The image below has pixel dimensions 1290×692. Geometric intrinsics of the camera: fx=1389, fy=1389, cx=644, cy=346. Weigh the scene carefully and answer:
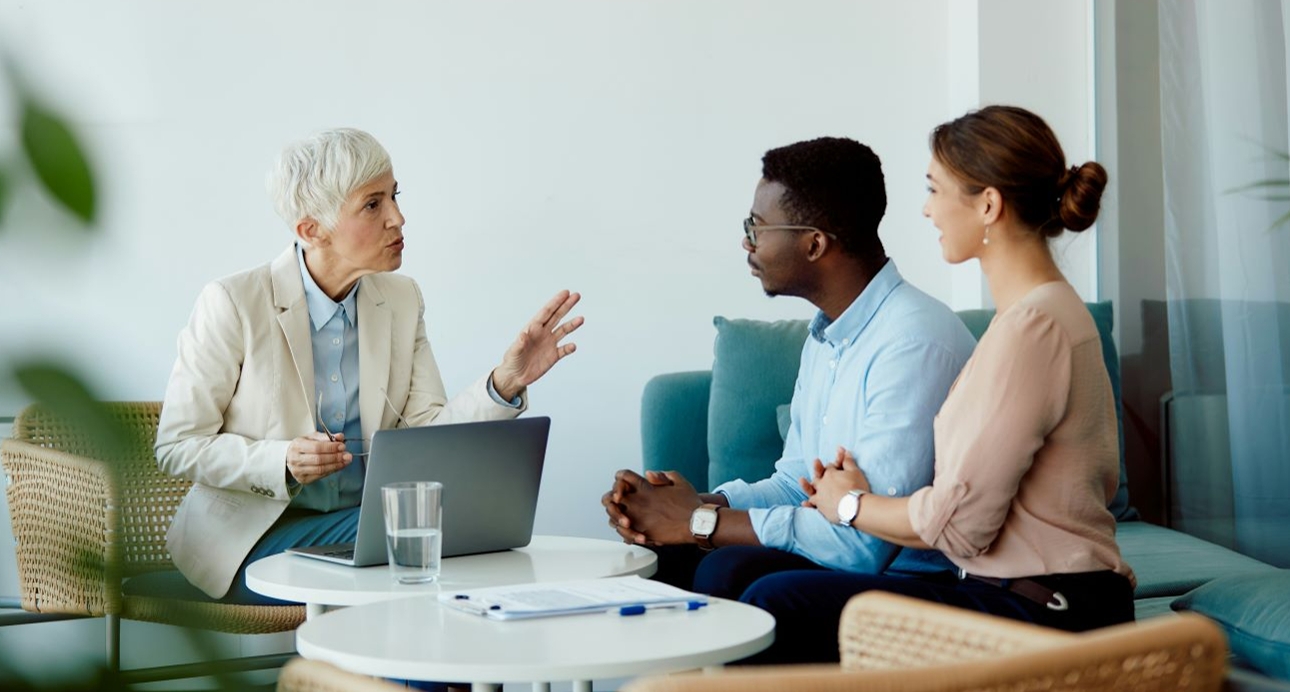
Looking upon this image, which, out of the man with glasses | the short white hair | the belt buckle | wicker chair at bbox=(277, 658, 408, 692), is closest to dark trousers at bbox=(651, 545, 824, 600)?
the man with glasses

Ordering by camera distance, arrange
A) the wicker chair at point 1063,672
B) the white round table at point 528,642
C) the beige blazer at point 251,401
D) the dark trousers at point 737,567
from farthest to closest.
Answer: the beige blazer at point 251,401 → the dark trousers at point 737,567 → the white round table at point 528,642 → the wicker chair at point 1063,672

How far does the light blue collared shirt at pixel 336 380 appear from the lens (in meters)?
2.65

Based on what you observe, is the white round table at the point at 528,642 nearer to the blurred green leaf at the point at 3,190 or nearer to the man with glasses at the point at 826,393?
the man with glasses at the point at 826,393

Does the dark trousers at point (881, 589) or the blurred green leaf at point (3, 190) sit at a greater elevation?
the blurred green leaf at point (3, 190)

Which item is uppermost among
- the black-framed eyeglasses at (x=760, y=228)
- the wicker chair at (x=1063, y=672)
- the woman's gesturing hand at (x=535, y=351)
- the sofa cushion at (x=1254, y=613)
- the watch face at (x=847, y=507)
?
the black-framed eyeglasses at (x=760, y=228)

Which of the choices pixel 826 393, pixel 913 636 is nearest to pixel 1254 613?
pixel 826 393

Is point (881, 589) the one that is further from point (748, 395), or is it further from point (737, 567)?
point (748, 395)

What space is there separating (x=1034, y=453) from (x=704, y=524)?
64cm

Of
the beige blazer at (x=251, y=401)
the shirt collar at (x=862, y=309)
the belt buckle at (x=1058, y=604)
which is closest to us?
the belt buckle at (x=1058, y=604)

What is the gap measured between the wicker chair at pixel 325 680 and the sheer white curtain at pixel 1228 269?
8.53ft

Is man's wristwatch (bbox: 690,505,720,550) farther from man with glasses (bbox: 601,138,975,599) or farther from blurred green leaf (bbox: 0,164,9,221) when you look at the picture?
blurred green leaf (bbox: 0,164,9,221)

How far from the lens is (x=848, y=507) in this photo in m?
2.09

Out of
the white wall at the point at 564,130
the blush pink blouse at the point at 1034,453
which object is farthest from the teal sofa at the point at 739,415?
the blush pink blouse at the point at 1034,453

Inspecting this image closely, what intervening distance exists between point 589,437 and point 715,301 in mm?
490
